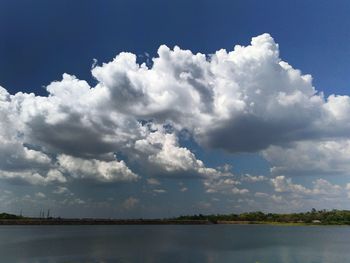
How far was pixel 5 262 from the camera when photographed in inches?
3127

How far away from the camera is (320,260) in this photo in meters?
84.9

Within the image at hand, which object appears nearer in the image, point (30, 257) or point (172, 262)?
point (172, 262)

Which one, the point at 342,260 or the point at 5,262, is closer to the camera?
the point at 5,262

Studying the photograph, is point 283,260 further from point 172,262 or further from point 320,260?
point 172,262

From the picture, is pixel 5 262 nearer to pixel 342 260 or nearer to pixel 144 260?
pixel 144 260

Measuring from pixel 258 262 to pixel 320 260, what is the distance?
47.3ft

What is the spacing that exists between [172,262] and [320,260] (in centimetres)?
3110

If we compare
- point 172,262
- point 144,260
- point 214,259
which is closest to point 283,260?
point 214,259

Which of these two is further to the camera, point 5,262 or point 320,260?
point 320,260

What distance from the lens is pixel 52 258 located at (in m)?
86.6

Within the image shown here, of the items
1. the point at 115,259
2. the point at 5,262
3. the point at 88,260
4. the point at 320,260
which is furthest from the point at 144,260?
the point at 320,260

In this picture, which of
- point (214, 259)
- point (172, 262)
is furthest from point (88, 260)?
point (214, 259)

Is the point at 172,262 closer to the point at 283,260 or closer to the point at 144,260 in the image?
the point at 144,260

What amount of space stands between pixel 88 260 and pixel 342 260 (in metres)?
52.7
